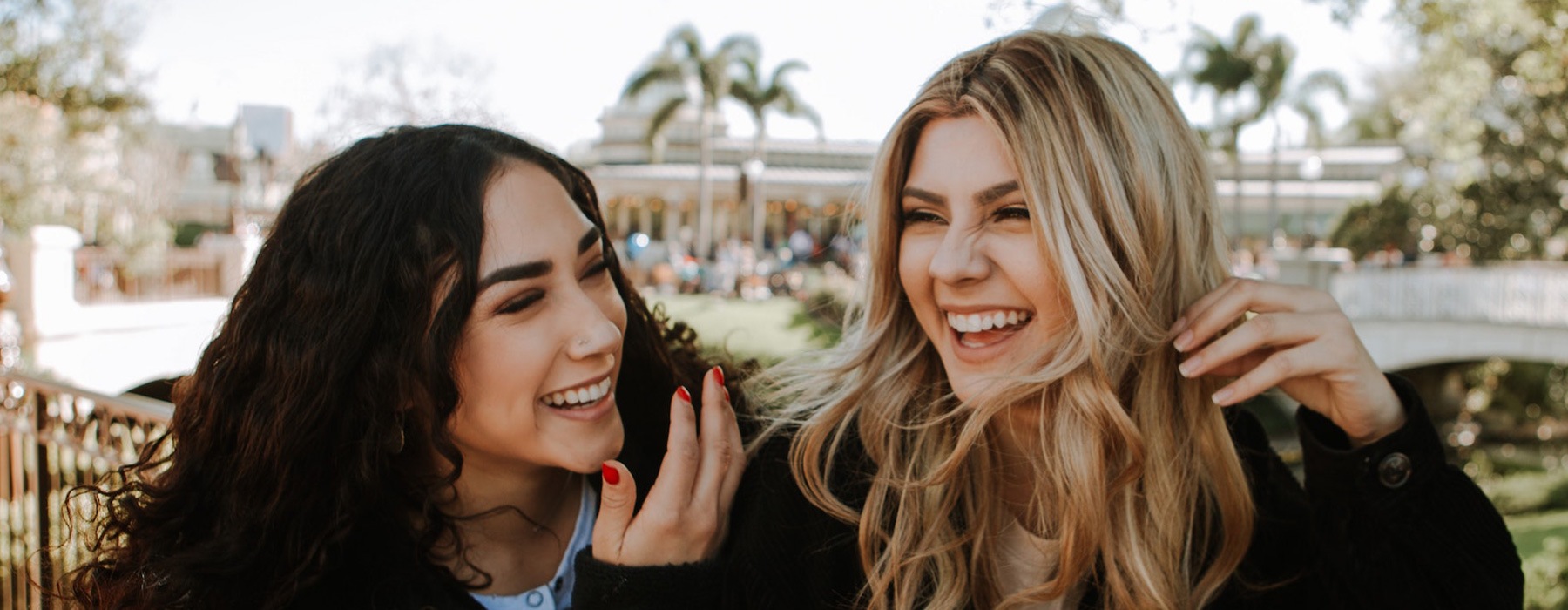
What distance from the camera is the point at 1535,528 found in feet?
31.2

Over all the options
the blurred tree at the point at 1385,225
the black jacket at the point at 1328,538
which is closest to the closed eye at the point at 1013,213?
the black jacket at the point at 1328,538

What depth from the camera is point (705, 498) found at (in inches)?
89.1

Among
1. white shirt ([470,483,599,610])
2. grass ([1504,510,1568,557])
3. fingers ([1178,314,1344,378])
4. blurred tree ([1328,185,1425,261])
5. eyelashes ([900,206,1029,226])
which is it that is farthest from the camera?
blurred tree ([1328,185,1425,261])

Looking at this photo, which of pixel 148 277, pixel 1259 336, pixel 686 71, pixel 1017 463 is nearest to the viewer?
pixel 1259 336

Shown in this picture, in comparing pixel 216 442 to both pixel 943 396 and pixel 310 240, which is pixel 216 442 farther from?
pixel 943 396

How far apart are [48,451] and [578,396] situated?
333cm

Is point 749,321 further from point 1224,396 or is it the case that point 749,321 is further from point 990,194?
point 1224,396

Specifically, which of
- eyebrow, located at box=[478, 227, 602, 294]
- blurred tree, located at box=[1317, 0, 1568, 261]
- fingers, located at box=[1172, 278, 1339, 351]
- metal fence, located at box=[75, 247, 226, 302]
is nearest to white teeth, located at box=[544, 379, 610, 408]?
eyebrow, located at box=[478, 227, 602, 294]

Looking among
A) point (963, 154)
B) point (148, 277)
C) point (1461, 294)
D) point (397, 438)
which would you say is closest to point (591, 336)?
point (397, 438)

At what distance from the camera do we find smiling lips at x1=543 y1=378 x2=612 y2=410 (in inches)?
89.3

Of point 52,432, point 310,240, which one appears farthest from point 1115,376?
point 52,432

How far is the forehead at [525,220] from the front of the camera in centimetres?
226

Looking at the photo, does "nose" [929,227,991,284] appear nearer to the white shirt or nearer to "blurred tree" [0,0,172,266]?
the white shirt

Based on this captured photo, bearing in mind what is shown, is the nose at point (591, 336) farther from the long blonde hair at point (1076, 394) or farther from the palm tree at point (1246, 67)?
the palm tree at point (1246, 67)
